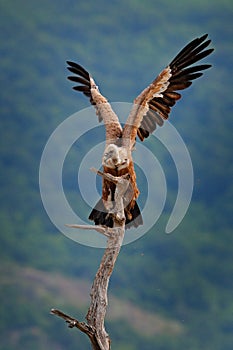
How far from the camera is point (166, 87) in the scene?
179 inches

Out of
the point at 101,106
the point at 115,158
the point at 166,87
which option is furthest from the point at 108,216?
the point at 166,87

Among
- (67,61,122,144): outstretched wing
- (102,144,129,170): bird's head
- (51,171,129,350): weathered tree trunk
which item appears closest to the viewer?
(51,171,129,350): weathered tree trunk

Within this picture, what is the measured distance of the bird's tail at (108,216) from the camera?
436 cm

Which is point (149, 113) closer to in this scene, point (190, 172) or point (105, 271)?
point (190, 172)

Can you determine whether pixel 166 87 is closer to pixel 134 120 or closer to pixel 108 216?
pixel 134 120

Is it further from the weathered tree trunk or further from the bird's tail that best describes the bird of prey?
the weathered tree trunk

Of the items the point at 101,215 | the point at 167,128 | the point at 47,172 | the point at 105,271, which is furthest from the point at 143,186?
the point at 105,271

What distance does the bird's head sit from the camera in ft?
13.2

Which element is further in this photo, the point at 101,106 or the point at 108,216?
the point at 101,106

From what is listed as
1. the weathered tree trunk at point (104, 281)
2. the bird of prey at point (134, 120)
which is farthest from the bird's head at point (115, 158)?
the weathered tree trunk at point (104, 281)

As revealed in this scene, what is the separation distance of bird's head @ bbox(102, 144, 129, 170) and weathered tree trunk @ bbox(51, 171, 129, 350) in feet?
0.34

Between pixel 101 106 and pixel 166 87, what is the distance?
0.49 meters

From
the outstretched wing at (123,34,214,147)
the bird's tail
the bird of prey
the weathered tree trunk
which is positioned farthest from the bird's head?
Answer: the bird's tail

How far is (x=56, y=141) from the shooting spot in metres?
5.56
